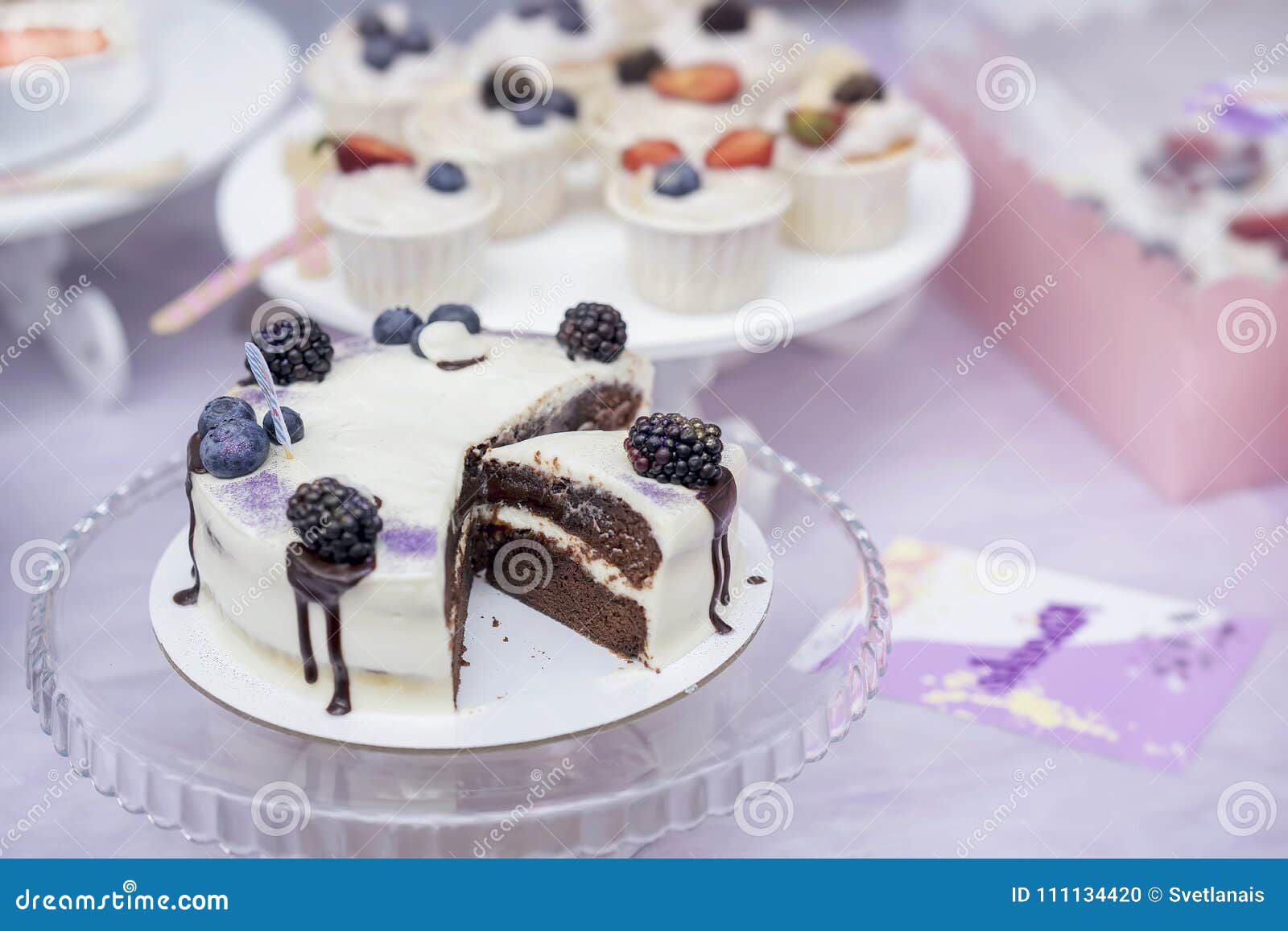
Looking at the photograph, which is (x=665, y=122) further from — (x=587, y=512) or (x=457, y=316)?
(x=587, y=512)

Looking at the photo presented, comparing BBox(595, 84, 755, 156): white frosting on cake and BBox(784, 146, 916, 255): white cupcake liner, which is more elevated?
BBox(784, 146, 916, 255): white cupcake liner

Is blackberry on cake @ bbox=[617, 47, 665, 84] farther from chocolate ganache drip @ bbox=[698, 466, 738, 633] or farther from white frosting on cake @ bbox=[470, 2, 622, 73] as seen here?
chocolate ganache drip @ bbox=[698, 466, 738, 633]

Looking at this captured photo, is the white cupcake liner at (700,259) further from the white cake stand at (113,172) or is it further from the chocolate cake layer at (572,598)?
the white cake stand at (113,172)

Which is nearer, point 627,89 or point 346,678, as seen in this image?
point 346,678

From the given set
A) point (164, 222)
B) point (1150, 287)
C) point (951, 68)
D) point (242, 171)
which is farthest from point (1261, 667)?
point (164, 222)

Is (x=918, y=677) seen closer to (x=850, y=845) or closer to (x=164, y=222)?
(x=850, y=845)

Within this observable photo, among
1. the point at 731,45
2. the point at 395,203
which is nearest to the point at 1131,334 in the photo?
the point at 731,45

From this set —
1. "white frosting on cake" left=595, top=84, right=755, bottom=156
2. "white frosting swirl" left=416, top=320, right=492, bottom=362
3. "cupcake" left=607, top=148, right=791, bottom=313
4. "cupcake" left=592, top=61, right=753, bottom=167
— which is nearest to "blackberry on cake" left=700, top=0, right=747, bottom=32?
"cupcake" left=592, top=61, right=753, bottom=167
